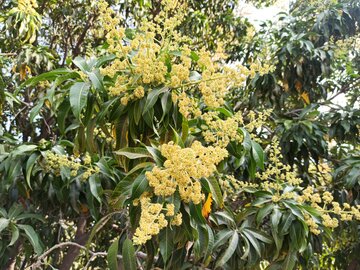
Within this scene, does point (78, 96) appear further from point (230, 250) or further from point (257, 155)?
point (230, 250)

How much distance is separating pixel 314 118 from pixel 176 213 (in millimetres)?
1596

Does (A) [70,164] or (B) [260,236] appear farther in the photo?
(B) [260,236]

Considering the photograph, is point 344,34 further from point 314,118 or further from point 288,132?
point 288,132

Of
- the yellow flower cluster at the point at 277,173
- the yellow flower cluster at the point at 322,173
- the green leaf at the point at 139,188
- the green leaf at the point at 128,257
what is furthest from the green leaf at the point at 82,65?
the yellow flower cluster at the point at 322,173

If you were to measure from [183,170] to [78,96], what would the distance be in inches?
17.8

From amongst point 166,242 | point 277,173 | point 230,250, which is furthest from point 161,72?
point 230,250

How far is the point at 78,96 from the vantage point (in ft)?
4.06

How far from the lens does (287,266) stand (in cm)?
154

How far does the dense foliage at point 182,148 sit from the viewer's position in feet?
3.79

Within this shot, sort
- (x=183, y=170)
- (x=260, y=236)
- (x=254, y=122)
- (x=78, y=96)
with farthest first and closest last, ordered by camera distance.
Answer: (x=260, y=236) < (x=254, y=122) < (x=78, y=96) < (x=183, y=170)

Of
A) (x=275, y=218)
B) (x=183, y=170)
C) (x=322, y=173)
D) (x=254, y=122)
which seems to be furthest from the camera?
(x=322, y=173)

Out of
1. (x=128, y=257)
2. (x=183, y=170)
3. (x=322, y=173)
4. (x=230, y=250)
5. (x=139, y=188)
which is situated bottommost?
(x=322, y=173)

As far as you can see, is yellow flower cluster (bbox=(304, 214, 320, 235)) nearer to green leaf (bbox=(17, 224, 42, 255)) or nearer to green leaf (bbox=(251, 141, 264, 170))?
green leaf (bbox=(251, 141, 264, 170))

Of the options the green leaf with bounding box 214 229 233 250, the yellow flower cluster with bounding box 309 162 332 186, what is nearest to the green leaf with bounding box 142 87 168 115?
the green leaf with bounding box 214 229 233 250
